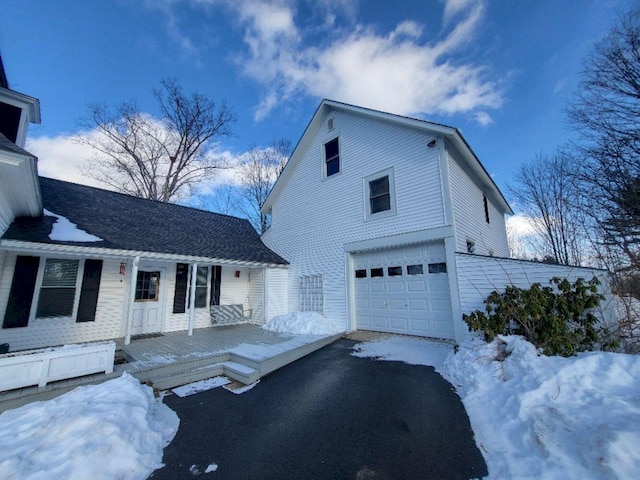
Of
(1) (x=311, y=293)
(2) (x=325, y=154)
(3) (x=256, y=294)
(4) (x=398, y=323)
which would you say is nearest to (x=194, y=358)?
(1) (x=311, y=293)

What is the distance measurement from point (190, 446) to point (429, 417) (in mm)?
3015

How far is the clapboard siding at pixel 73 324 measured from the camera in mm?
6191

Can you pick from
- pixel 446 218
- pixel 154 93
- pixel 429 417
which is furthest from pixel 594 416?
pixel 154 93

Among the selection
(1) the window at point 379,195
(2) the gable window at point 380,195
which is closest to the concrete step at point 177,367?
(2) the gable window at point 380,195

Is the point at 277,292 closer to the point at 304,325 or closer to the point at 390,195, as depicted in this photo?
the point at 304,325

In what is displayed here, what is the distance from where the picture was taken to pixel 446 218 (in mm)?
7203

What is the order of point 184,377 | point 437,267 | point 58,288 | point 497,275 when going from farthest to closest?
1. point 437,267
2. point 58,288
3. point 497,275
4. point 184,377

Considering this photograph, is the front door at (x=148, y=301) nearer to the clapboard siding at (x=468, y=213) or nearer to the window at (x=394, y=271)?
the window at (x=394, y=271)

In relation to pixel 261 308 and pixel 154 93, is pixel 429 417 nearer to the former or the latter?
pixel 261 308

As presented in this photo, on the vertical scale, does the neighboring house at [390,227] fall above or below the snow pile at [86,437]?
above

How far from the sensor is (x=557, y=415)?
9.09 feet

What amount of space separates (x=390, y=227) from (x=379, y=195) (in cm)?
126

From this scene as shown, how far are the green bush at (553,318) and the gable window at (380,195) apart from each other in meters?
4.06

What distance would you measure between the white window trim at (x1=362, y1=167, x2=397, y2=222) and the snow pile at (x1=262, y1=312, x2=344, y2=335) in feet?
12.7
